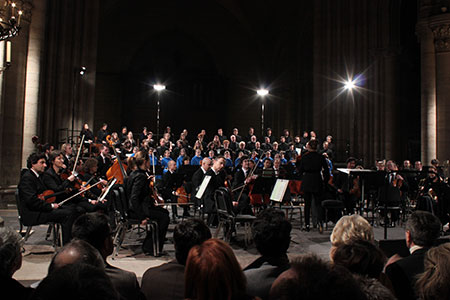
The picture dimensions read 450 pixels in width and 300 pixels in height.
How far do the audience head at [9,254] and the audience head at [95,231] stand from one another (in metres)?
0.54

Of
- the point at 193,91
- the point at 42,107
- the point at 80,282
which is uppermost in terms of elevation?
the point at 193,91

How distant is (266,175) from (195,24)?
64.1 feet

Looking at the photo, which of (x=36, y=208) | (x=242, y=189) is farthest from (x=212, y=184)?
(x=36, y=208)

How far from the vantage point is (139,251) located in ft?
20.8

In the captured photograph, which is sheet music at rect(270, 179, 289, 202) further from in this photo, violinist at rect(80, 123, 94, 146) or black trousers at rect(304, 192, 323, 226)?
violinist at rect(80, 123, 94, 146)

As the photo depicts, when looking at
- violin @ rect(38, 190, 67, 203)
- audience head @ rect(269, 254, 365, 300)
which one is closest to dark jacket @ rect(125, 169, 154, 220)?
violin @ rect(38, 190, 67, 203)

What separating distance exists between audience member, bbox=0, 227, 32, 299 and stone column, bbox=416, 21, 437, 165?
13576mm

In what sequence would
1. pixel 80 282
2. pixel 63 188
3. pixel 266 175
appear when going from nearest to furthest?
pixel 80 282 < pixel 63 188 < pixel 266 175

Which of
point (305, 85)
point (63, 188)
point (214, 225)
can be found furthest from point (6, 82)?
point (305, 85)

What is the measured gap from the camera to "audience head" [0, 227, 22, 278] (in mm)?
2123

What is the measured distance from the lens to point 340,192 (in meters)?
9.57

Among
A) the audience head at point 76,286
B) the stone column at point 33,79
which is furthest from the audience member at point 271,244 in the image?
the stone column at point 33,79

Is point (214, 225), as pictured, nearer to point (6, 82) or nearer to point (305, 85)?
point (6, 82)

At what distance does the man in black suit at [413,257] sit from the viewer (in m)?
2.77
